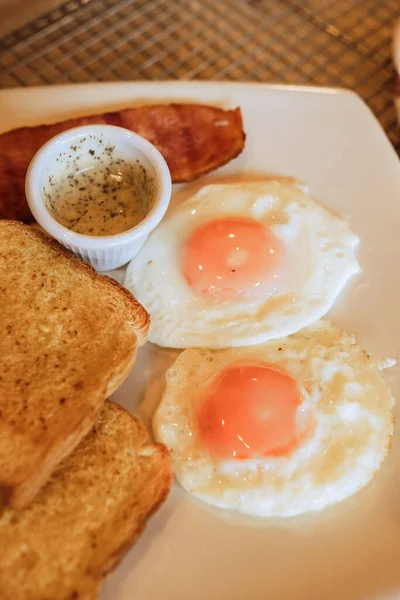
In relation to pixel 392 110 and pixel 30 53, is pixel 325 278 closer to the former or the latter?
pixel 392 110

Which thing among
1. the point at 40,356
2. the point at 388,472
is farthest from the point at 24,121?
the point at 388,472

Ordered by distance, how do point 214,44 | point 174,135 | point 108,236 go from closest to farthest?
point 108,236
point 174,135
point 214,44

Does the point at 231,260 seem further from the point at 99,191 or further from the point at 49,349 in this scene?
the point at 49,349

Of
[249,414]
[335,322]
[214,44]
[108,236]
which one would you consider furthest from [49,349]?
[214,44]

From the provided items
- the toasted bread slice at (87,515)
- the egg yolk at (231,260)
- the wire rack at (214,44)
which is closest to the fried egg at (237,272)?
the egg yolk at (231,260)

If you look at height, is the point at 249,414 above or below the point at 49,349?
below

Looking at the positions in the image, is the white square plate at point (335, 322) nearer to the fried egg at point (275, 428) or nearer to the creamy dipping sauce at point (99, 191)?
the fried egg at point (275, 428)
